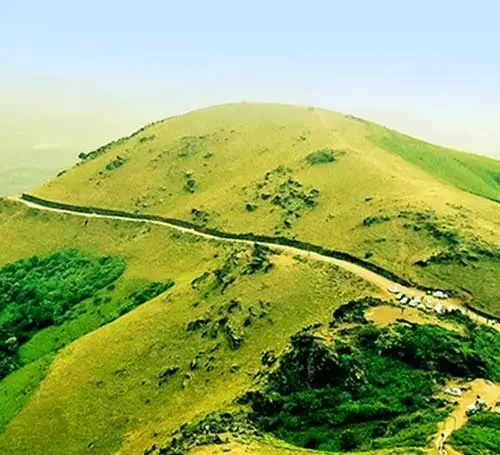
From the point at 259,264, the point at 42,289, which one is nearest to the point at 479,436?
the point at 259,264

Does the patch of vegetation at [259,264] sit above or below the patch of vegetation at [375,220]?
below

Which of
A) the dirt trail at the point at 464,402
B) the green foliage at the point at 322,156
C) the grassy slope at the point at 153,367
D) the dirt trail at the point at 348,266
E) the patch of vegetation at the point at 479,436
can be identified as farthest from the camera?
the green foliage at the point at 322,156

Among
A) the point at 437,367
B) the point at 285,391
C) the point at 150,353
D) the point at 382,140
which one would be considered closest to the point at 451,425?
the point at 437,367

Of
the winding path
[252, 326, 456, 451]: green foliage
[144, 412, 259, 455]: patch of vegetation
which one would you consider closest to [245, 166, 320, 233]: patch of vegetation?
the winding path

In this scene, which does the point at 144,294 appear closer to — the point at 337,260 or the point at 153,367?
the point at 153,367

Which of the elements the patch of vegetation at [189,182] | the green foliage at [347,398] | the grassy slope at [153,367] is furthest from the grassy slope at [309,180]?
the green foliage at [347,398]

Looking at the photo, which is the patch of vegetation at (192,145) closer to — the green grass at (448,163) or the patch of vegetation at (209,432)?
the green grass at (448,163)
